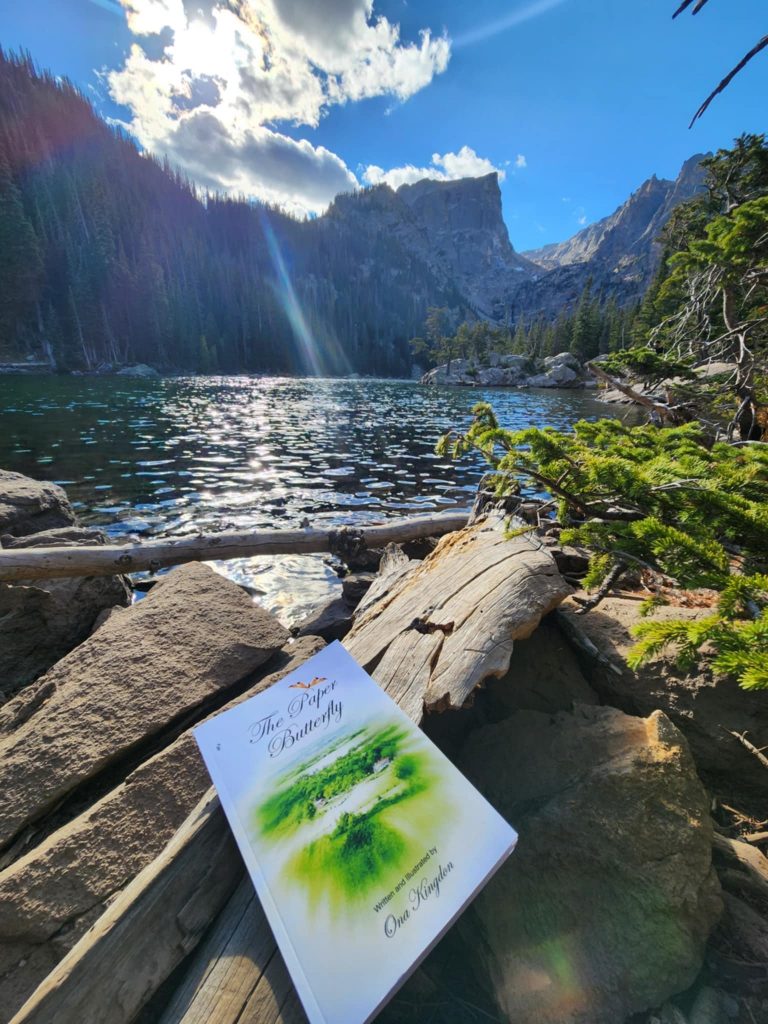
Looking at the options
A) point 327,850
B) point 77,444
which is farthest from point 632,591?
point 77,444

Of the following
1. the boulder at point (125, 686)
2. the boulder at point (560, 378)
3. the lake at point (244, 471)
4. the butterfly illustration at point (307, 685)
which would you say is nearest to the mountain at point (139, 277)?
the boulder at point (560, 378)

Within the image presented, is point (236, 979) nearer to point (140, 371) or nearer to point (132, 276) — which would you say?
point (140, 371)

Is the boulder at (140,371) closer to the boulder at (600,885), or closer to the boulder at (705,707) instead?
the boulder at (705,707)

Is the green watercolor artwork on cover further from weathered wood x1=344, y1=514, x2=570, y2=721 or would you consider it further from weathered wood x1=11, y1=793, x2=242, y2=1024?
weathered wood x1=344, y1=514, x2=570, y2=721

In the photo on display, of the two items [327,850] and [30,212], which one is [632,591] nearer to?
[327,850]

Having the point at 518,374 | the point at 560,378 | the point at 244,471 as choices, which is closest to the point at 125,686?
the point at 244,471

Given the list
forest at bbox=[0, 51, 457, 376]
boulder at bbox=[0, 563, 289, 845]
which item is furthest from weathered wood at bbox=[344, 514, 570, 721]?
forest at bbox=[0, 51, 457, 376]
